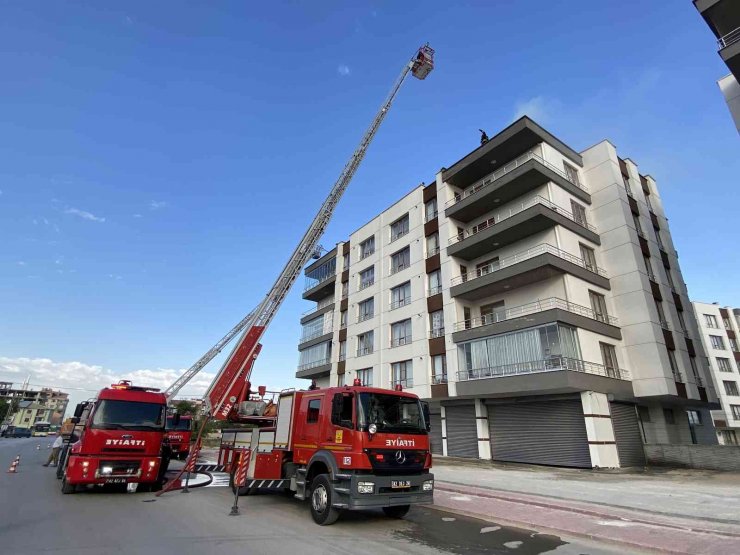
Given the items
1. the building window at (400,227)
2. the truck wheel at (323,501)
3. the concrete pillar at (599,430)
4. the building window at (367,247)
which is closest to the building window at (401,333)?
the building window at (400,227)

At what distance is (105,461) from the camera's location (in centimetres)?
1049

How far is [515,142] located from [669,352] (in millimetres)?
15116

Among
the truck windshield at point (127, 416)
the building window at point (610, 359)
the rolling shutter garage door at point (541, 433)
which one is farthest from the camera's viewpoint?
the building window at point (610, 359)

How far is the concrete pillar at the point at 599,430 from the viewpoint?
18.3 m

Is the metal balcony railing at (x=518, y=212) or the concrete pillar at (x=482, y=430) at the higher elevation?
the metal balcony railing at (x=518, y=212)

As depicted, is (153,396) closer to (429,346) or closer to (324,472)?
(324,472)

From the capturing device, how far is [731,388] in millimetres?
51375

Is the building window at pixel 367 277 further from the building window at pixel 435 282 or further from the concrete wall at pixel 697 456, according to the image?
the concrete wall at pixel 697 456

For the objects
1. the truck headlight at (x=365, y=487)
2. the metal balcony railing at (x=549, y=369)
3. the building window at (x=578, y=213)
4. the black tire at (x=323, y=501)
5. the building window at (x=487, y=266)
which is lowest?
the black tire at (x=323, y=501)

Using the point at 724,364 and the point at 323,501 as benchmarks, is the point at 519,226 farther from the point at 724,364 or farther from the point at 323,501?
the point at 724,364

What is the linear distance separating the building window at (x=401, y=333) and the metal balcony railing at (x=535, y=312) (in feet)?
15.8

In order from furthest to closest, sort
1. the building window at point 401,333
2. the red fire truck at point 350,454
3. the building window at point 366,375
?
the building window at point 366,375
the building window at point 401,333
the red fire truck at point 350,454

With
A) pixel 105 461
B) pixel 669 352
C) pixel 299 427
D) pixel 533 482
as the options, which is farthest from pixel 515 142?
pixel 105 461

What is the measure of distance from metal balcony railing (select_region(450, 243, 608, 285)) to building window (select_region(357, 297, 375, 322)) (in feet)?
30.7
